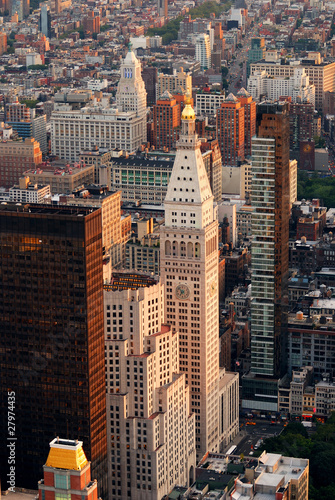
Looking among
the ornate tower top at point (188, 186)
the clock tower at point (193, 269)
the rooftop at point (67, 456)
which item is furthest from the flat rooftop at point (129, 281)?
the rooftop at point (67, 456)

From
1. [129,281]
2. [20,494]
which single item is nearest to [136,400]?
[129,281]

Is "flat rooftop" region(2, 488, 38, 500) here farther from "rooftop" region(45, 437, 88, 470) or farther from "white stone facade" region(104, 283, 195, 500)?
"rooftop" region(45, 437, 88, 470)

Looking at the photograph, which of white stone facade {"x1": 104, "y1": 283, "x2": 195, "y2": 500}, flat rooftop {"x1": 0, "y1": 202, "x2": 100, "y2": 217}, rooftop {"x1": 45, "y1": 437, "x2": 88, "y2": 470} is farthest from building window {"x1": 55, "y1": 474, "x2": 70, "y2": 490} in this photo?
white stone facade {"x1": 104, "y1": 283, "x2": 195, "y2": 500}

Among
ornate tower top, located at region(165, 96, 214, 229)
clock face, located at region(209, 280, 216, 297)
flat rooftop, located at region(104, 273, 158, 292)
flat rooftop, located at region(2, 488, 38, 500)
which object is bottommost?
flat rooftop, located at region(2, 488, 38, 500)

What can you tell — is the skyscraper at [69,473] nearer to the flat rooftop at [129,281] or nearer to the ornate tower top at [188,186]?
the flat rooftop at [129,281]

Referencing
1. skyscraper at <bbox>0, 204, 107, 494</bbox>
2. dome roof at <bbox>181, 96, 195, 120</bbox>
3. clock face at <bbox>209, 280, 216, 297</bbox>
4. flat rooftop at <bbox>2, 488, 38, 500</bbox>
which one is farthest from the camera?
clock face at <bbox>209, 280, 216, 297</bbox>

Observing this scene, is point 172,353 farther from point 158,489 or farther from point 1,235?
point 1,235

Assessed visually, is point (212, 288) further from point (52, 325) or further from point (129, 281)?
point (52, 325)
